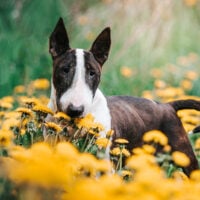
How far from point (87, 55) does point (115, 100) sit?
0.62 m

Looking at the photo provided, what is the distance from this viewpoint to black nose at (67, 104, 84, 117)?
11.8ft

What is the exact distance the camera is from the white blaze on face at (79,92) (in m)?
3.66

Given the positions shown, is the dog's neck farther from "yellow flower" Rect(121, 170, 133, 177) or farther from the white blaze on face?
"yellow flower" Rect(121, 170, 133, 177)

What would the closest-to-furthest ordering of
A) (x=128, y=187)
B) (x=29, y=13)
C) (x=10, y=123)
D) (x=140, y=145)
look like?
(x=128, y=187)
(x=10, y=123)
(x=140, y=145)
(x=29, y=13)

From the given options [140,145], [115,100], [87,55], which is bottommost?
[140,145]

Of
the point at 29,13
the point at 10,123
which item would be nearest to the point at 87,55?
the point at 10,123

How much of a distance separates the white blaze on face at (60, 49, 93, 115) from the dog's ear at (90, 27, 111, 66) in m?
0.27

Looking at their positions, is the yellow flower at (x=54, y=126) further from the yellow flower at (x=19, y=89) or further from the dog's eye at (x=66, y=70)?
the yellow flower at (x=19, y=89)

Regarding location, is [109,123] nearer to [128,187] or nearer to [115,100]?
[115,100]

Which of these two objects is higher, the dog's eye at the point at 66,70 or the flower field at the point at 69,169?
the dog's eye at the point at 66,70

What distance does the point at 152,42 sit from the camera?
326 inches

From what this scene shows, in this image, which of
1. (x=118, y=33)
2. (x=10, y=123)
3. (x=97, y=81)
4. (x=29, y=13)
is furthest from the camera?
(x=118, y=33)

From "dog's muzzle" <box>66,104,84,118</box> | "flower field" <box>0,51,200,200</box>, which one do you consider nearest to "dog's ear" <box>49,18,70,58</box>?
"flower field" <box>0,51,200,200</box>

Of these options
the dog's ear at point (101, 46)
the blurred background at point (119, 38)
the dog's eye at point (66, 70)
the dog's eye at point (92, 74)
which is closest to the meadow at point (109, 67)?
the blurred background at point (119, 38)
